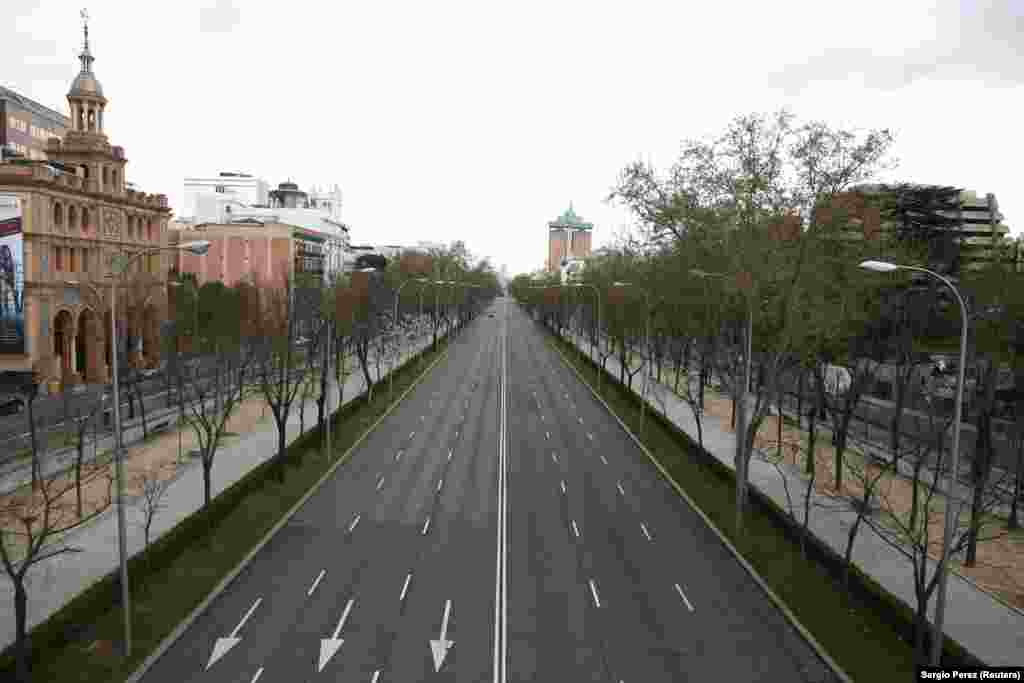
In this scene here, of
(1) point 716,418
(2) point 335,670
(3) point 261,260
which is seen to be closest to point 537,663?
(2) point 335,670

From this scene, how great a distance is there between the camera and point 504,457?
126ft

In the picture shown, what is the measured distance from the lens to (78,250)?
57062mm

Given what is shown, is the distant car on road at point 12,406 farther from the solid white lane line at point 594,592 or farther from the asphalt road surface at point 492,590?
the solid white lane line at point 594,592

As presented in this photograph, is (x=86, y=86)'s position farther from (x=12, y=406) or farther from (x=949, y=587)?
(x=949, y=587)

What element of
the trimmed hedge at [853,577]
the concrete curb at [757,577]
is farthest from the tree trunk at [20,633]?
the trimmed hedge at [853,577]

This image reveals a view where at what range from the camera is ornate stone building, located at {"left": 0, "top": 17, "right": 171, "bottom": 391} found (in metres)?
50.4

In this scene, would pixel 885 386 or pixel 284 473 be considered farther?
pixel 885 386

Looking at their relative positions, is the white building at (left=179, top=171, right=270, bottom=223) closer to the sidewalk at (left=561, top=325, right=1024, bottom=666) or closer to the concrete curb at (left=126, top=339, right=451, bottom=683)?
the concrete curb at (left=126, top=339, right=451, bottom=683)

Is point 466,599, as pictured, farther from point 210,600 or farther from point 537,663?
point 210,600

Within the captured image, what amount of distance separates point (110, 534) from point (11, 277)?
3388cm

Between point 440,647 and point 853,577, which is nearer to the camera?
point 440,647

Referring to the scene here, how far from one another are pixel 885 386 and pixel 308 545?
43669mm

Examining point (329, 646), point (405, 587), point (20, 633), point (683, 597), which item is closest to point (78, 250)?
point (405, 587)

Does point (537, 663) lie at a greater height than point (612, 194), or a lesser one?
lesser
